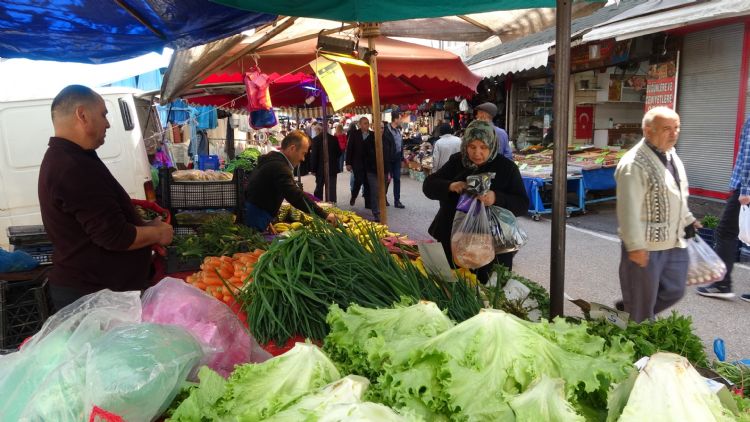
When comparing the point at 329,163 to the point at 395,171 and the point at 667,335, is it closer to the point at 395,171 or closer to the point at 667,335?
the point at 395,171

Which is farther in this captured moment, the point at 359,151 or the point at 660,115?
the point at 359,151

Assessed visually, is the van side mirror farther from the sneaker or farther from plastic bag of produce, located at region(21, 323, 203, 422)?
the sneaker

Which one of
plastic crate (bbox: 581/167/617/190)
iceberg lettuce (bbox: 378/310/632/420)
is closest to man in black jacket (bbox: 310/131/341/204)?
plastic crate (bbox: 581/167/617/190)

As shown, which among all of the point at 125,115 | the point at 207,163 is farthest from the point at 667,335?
the point at 207,163

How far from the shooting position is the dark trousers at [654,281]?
3701mm

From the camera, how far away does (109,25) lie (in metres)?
4.04

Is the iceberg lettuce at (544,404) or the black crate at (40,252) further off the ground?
the iceberg lettuce at (544,404)

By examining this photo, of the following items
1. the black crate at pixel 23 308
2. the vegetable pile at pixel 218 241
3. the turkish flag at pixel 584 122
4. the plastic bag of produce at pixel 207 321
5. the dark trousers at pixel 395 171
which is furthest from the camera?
the turkish flag at pixel 584 122

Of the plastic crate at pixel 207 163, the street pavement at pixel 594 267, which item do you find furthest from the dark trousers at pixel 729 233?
the plastic crate at pixel 207 163

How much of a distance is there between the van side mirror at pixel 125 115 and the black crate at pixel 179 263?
4.43m

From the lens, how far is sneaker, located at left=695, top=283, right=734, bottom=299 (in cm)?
552

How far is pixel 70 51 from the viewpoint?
4793mm

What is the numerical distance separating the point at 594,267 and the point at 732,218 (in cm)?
187

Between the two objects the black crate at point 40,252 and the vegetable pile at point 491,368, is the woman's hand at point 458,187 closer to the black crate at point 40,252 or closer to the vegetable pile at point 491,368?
the vegetable pile at point 491,368
